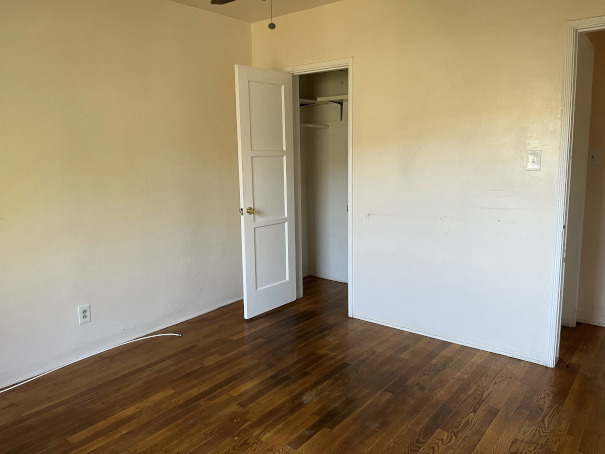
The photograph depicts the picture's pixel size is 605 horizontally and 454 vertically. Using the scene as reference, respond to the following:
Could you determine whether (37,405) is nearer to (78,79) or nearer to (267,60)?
(78,79)

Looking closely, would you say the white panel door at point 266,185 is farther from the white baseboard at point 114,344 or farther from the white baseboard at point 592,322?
the white baseboard at point 592,322

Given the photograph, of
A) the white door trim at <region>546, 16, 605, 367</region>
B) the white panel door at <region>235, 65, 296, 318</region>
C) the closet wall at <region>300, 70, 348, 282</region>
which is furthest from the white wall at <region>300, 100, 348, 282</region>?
the white door trim at <region>546, 16, 605, 367</region>

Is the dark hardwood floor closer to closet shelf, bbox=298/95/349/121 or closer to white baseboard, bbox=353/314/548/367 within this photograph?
white baseboard, bbox=353/314/548/367

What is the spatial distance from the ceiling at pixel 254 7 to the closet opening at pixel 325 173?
3.68 ft

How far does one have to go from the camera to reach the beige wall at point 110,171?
9.29ft

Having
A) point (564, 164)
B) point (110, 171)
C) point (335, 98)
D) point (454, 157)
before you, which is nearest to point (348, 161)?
point (454, 157)

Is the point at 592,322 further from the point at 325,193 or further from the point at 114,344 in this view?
the point at 114,344

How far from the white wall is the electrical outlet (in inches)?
102

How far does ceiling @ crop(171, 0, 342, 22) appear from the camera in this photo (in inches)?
143

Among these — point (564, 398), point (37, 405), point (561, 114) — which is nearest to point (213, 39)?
point (561, 114)

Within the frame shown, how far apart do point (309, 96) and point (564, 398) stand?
12.5 feet

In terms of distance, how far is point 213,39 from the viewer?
393cm

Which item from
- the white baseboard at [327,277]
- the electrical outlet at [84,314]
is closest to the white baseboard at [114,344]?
the electrical outlet at [84,314]

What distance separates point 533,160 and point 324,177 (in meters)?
2.48
